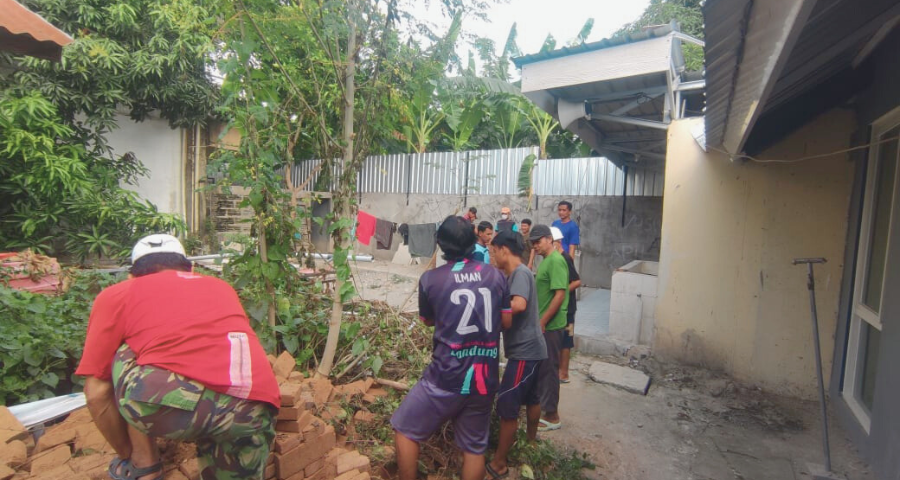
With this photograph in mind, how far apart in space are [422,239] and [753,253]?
21.5 feet

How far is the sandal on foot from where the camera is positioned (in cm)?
203

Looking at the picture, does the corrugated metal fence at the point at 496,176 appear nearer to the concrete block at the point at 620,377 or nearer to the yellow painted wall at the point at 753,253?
the yellow painted wall at the point at 753,253

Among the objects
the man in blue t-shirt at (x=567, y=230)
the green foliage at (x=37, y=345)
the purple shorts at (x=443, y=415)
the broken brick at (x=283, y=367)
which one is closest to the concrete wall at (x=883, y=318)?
the purple shorts at (x=443, y=415)

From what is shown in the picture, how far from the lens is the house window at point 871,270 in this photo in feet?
11.5

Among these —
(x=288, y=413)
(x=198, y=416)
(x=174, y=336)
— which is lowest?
(x=288, y=413)

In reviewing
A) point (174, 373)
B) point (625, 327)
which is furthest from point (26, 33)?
point (625, 327)

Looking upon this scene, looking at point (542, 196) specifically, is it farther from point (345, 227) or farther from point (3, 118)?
point (3, 118)

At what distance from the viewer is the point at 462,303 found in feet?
8.30

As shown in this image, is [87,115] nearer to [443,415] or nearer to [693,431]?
[443,415]

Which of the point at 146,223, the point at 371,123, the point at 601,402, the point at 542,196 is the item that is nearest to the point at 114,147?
the point at 146,223

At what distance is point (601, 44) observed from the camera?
5.29 m

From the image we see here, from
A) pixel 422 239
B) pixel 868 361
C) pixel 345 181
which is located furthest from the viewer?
pixel 422 239

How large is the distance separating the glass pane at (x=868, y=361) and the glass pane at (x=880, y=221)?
0.21 metres

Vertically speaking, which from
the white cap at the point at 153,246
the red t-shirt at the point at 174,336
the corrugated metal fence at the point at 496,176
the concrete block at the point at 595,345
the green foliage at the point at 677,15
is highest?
the green foliage at the point at 677,15
